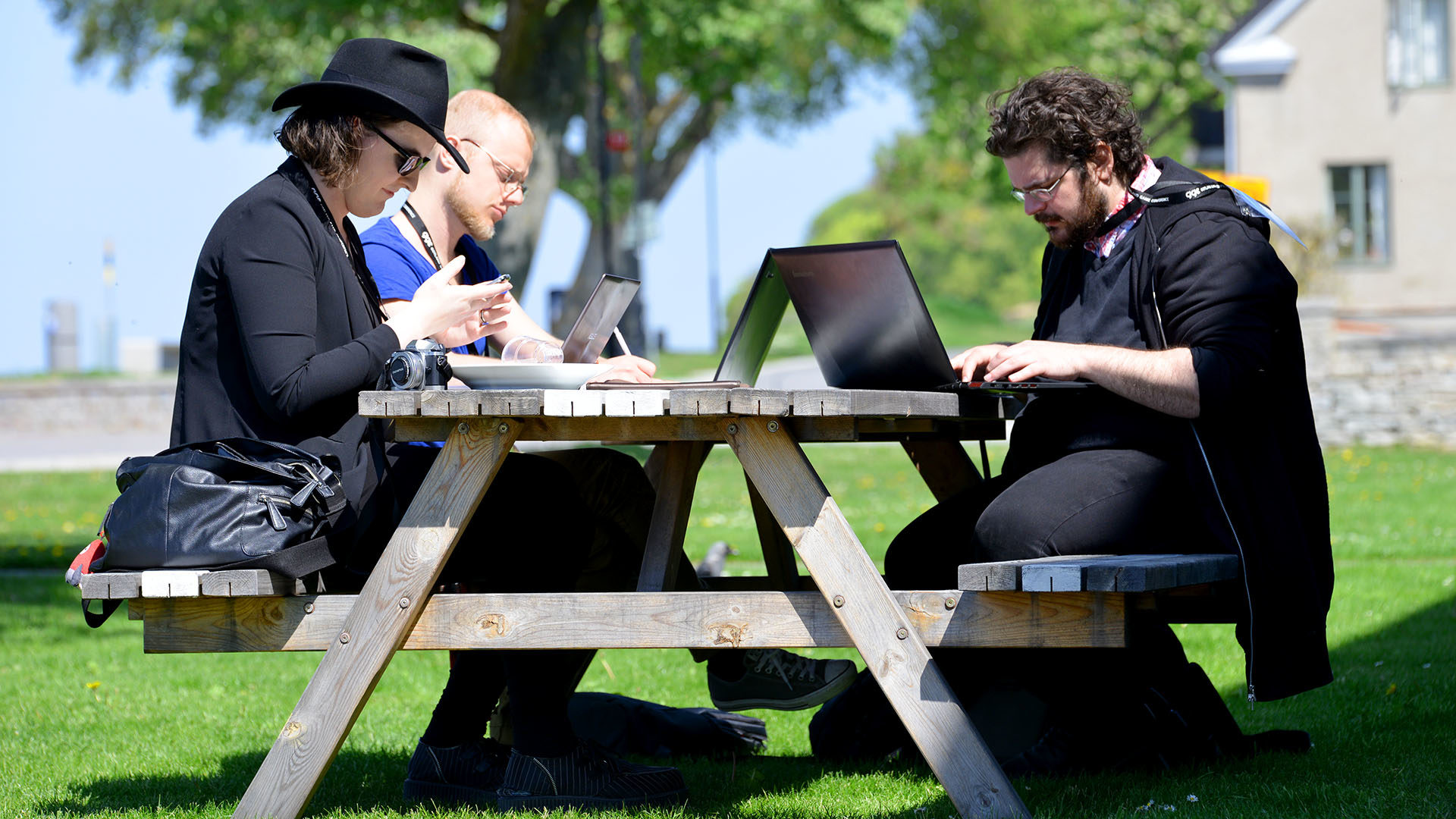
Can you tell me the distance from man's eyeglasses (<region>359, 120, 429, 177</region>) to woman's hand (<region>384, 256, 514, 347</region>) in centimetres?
25

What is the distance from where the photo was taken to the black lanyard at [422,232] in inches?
154

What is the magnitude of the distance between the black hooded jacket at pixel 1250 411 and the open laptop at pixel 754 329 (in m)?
0.81

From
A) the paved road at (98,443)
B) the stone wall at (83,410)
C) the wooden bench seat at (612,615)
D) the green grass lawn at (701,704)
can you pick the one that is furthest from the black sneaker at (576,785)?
the stone wall at (83,410)

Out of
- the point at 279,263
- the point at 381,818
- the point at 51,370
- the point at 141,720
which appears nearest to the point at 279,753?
the point at 381,818

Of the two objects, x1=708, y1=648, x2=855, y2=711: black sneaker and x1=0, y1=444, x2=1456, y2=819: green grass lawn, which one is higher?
x1=708, y1=648, x2=855, y2=711: black sneaker

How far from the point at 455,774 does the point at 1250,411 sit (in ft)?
6.48

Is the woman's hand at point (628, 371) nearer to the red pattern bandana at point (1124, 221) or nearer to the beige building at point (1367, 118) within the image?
the red pattern bandana at point (1124, 221)

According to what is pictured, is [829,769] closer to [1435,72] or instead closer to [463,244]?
A: [463,244]

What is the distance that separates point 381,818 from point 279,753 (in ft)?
1.33

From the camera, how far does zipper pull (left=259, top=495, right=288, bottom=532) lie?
9.52 ft

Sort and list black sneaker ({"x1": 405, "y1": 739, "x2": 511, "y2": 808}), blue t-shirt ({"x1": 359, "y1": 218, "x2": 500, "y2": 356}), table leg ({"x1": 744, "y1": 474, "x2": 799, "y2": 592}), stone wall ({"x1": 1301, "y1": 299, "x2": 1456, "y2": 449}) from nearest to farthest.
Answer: black sneaker ({"x1": 405, "y1": 739, "x2": 511, "y2": 808}) → blue t-shirt ({"x1": 359, "y1": 218, "x2": 500, "y2": 356}) → table leg ({"x1": 744, "y1": 474, "x2": 799, "y2": 592}) → stone wall ({"x1": 1301, "y1": 299, "x2": 1456, "y2": 449})

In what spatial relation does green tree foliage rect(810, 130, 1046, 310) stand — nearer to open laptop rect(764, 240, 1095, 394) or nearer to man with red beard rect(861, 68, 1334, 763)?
man with red beard rect(861, 68, 1334, 763)

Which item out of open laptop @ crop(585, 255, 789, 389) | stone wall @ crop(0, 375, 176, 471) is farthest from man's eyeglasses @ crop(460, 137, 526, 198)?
stone wall @ crop(0, 375, 176, 471)

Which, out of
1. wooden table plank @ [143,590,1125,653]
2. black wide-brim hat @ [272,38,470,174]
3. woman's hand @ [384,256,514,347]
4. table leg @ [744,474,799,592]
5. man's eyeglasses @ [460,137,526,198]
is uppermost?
black wide-brim hat @ [272,38,470,174]
